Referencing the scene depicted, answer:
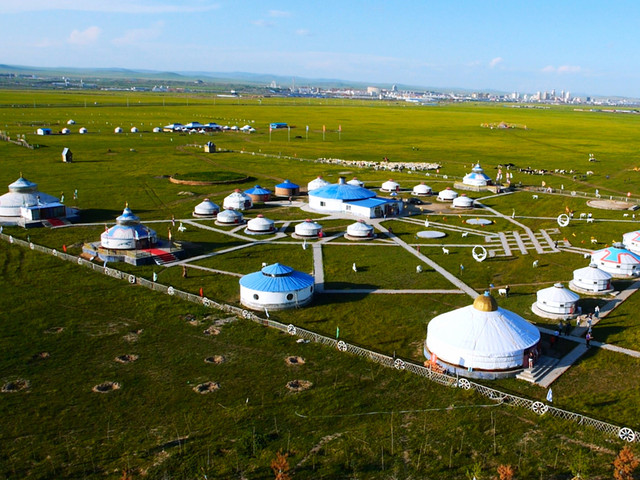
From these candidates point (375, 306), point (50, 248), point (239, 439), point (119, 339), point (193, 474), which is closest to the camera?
point (193, 474)

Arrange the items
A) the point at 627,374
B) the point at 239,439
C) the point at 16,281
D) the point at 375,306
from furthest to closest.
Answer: the point at 16,281, the point at 375,306, the point at 627,374, the point at 239,439

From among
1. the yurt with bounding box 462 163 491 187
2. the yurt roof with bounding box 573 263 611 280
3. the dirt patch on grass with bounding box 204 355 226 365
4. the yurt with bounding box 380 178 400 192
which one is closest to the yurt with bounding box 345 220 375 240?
the yurt roof with bounding box 573 263 611 280

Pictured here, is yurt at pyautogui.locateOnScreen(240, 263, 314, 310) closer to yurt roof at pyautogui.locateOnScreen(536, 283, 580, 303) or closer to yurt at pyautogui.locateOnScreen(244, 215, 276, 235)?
yurt roof at pyautogui.locateOnScreen(536, 283, 580, 303)

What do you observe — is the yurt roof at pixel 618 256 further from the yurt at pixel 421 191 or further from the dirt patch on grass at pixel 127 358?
the dirt patch on grass at pixel 127 358

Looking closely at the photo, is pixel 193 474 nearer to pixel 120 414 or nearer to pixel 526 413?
pixel 120 414

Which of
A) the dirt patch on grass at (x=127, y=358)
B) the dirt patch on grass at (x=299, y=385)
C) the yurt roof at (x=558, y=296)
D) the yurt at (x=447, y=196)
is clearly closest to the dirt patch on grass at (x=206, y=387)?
the dirt patch on grass at (x=299, y=385)

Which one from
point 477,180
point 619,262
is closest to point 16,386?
point 619,262

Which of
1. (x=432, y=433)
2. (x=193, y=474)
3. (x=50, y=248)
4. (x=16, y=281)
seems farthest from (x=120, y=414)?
(x=50, y=248)
